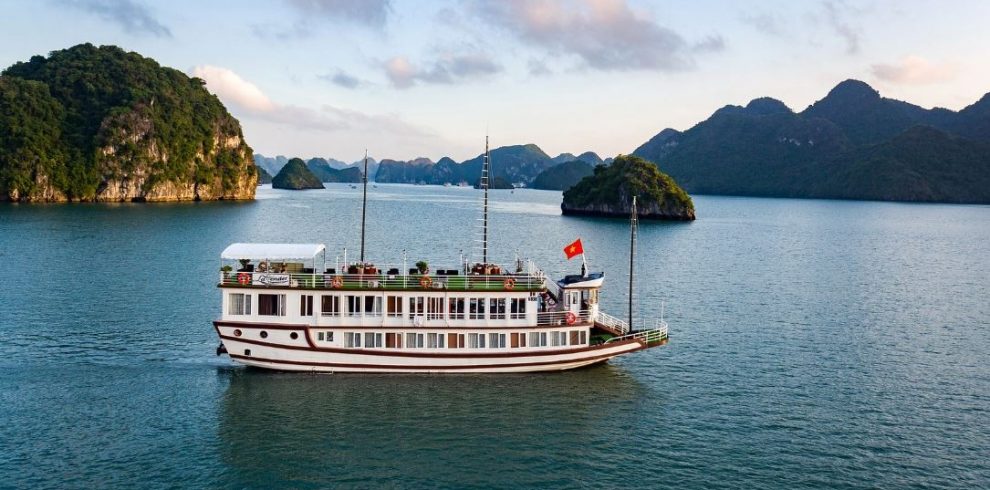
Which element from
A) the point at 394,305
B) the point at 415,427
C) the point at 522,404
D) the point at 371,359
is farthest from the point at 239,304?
the point at 522,404

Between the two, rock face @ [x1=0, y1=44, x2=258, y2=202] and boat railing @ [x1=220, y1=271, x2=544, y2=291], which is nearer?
boat railing @ [x1=220, y1=271, x2=544, y2=291]

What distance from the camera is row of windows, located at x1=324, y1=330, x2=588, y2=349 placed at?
38469mm

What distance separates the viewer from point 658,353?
4597cm

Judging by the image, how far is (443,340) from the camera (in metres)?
38.9

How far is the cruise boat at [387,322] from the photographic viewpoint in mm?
38062

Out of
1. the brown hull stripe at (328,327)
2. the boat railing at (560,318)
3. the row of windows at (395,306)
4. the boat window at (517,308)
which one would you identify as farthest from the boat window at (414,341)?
the boat railing at (560,318)

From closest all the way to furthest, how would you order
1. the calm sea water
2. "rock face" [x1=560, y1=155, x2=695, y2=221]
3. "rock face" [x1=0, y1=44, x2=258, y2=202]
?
the calm sea water → "rock face" [x1=0, y1=44, x2=258, y2=202] → "rock face" [x1=560, y1=155, x2=695, y2=221]

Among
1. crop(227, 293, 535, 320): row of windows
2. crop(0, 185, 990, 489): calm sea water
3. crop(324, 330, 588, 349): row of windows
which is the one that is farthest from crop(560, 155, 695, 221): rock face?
crop(227, 293, 535, 320): row of windows

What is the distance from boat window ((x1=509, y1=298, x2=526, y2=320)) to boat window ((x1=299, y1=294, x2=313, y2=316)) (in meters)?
11.5

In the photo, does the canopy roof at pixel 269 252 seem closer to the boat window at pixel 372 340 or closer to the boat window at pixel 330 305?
the boat window at pixel 330 305

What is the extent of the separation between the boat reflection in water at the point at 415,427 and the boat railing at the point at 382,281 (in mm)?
5083

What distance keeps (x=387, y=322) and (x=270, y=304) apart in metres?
6.72

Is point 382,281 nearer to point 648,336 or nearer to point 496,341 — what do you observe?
point 496,341

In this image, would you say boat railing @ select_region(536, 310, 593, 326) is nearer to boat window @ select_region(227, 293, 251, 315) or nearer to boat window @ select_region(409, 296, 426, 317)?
boat window @ select_region(409, 296, 426, 317)
